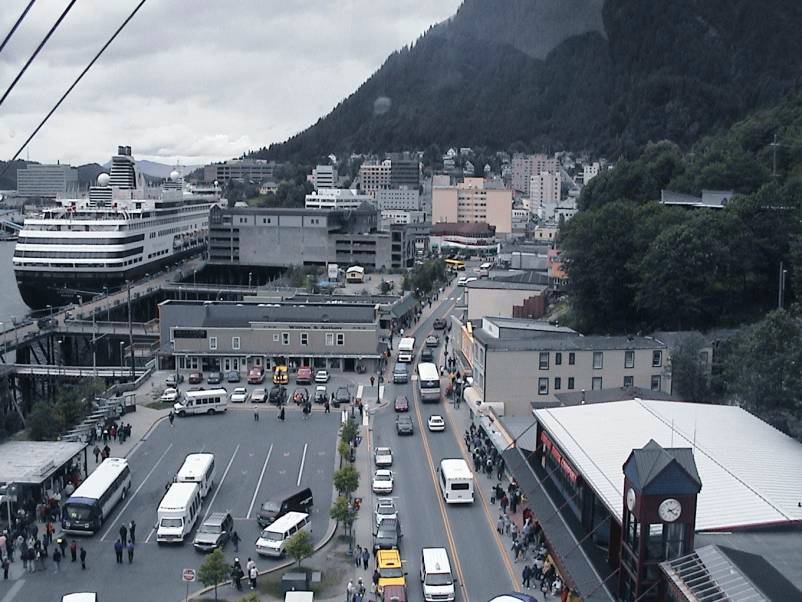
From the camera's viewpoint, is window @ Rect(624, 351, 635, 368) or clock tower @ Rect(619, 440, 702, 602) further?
window @ Rect(624, 351, 635, 368)

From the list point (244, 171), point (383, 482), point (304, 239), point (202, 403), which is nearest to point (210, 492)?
point (383, 482)

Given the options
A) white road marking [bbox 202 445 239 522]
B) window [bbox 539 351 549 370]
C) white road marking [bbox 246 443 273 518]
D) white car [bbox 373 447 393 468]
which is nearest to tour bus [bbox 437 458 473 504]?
white car [bbox 373 447 393 468]

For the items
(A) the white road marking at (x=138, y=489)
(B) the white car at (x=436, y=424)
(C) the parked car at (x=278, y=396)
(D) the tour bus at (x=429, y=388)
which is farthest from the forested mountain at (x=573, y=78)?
(A) the white road marking at (x=138, y=489)

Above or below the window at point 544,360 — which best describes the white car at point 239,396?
below

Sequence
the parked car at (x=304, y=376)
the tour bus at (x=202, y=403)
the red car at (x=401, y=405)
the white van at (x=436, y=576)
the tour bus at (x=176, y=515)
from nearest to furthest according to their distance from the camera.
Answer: the white van at (x=436, y=576)
the tour bus at (x=176, y=515)
the tour bus at (x=202, y=403)
the red car at (x=401, y=405)
the parked car at (x=304, y=376)

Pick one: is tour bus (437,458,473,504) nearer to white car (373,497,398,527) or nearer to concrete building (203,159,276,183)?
white car (373,497,398,527)

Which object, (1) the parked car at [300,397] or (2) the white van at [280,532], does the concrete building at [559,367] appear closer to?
(1) the parked car at [300,397]

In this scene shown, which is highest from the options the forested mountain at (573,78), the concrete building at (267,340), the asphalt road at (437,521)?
the forested mountain at (573,78)
